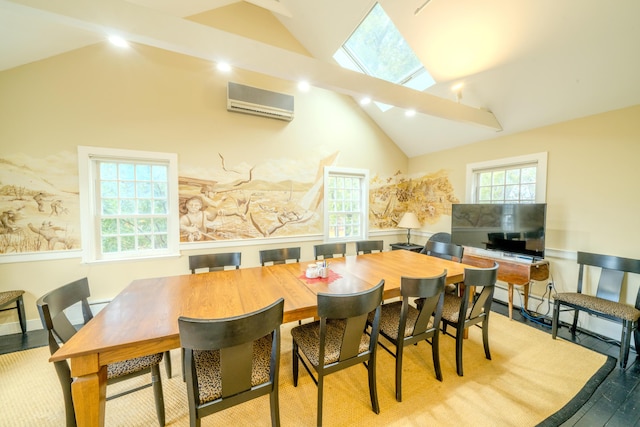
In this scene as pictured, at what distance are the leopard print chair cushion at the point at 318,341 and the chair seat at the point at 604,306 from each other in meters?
2.29

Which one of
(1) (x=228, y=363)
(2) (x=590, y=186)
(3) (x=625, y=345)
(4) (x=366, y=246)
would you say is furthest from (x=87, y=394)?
(2) (x=590, y=186)

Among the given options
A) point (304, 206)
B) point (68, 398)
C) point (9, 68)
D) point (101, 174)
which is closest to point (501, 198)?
point (304, 206)

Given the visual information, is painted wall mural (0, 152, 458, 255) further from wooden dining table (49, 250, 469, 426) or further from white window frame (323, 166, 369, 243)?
wooden dining table (49, 250, 469, 426)

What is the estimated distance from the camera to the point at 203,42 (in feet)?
5.60

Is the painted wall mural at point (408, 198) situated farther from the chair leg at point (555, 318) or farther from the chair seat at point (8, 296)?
the chair seat at point (8, 296)

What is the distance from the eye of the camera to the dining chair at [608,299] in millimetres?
1974

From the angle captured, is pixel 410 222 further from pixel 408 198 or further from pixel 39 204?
pixel 39 204

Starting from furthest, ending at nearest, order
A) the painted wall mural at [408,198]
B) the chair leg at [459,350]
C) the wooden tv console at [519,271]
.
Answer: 1. the painted wall mural at [408,198]
2. the wooden tv console at [519,271]
3. the chair leg at [459,350]

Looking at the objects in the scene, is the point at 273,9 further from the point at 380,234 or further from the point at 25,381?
the point at 25,381

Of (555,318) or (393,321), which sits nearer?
A: (393,321)

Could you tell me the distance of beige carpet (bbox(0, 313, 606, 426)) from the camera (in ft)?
4.95

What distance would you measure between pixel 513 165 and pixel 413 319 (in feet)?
9.41

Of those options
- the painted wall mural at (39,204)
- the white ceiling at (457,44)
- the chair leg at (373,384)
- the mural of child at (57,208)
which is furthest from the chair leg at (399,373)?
the mural of child at (57,208)

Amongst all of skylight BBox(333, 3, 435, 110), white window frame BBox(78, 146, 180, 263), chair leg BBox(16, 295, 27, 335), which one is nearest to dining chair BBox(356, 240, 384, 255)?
skylight BBox(333, 3, 435, 110)
